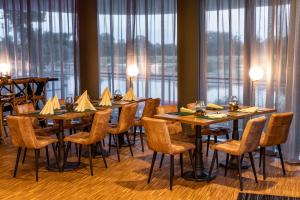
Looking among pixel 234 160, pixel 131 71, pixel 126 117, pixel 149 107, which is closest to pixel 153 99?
pixel 149 107

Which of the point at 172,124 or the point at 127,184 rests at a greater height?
the point at 172,124

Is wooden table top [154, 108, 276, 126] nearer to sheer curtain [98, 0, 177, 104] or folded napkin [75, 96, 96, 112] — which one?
folded napkin [75, 96, 96, 112]

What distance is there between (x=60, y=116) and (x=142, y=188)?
133 centimetres

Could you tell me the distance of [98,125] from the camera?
16.9 ft

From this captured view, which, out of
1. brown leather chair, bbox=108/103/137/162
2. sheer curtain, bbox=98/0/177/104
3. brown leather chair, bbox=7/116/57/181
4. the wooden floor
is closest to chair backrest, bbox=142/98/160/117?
brown leather chair, bbox=108/103/137/162

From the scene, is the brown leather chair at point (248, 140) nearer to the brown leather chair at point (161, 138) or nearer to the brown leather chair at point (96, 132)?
the brown leather chair at point (161, 138)

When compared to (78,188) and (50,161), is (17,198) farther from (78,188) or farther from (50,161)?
(50,161)

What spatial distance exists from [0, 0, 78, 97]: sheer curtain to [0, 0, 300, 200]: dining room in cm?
2

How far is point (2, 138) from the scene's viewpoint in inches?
274

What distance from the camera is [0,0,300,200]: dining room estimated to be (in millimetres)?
4785

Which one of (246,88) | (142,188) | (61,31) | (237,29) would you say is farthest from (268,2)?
(61,31)

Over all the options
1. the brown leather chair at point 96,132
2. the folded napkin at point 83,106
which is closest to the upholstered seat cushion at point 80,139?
the brown leather chair at point 96,132

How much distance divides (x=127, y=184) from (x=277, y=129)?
188cm

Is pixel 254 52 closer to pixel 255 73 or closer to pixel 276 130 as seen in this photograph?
pixel 255 73
